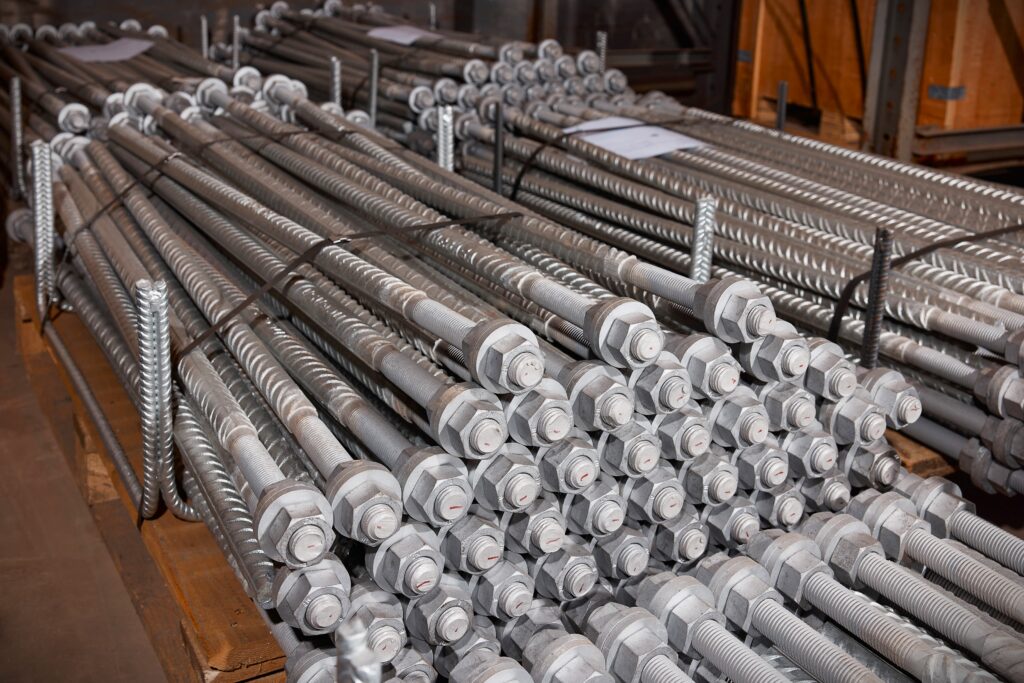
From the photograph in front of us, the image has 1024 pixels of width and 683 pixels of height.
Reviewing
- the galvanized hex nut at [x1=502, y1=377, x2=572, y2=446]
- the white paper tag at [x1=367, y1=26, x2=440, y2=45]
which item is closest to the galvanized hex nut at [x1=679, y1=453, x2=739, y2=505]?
the galvanized hex nut at [x1=502, y1=377, x2=572, y2=446]

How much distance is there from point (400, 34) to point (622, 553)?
3690 millimetres

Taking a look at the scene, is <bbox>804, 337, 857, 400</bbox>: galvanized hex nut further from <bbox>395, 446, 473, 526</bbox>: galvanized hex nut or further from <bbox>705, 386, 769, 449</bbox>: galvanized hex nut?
<bbox>395, 446, 473, 526</bbox>: galvanized hex nut

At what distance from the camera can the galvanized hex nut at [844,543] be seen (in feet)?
5.92

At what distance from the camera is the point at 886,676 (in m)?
1.70

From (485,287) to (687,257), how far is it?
82cm

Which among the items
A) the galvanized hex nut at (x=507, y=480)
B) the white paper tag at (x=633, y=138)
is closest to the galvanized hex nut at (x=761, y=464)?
the galvanized hex nut at (x=507, y=480)

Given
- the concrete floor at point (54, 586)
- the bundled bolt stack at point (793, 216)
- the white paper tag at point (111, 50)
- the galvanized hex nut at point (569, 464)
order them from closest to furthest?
the galvanized hex nut at point (569, 464) < the bundled bolt stack at point (793, 216) < the concrete floor at point (54, 586) < the white paper tag at point (111, 50)

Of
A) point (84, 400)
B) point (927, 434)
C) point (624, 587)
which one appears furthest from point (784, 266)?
point (84, 400)

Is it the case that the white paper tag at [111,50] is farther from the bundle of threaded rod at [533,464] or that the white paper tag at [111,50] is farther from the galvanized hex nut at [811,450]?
the galvanized hex nut at [811,450]

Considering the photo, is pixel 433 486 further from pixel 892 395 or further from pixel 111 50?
pixel 111 50

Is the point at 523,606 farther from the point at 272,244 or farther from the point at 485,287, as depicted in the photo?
the point at 272,244

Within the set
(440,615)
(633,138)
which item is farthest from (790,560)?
(633,138)

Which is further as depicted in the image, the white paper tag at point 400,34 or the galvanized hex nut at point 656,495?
the white paper tag at point 400,34

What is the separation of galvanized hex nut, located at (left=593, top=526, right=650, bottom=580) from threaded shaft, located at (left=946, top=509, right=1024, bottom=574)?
0.62 m
